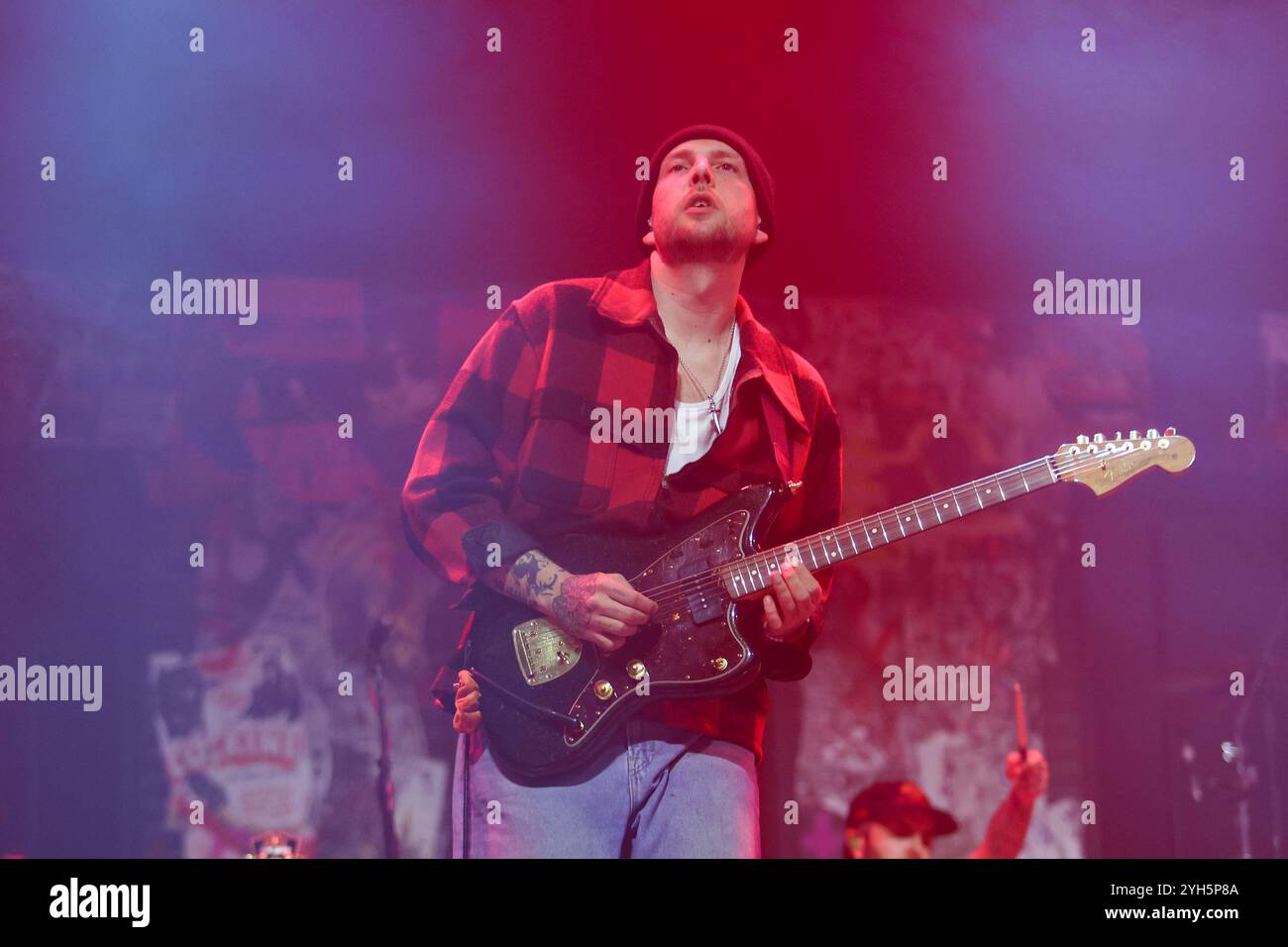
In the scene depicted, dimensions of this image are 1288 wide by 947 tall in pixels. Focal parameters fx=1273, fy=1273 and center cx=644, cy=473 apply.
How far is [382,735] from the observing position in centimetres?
332

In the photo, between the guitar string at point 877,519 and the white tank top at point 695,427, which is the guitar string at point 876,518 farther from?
the white tank top at point 695,427

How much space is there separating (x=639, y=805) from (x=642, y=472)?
81 cm

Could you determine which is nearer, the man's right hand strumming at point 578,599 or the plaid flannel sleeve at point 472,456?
the man's right hand strumming at point 578,599

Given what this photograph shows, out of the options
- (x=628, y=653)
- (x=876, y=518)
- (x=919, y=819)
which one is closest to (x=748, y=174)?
(x=876, y=518)

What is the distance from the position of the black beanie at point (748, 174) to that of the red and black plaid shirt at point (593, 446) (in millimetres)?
135

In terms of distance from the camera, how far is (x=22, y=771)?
11.0 feet

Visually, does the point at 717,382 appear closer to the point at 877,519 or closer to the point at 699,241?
the point at 699,241

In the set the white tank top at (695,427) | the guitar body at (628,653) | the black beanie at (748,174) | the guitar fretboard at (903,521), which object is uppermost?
the black beanie at (748,174)

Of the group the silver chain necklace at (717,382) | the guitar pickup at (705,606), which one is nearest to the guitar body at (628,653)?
the guitar pickup at (705,606)

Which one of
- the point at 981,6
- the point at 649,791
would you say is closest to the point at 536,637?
the point at 649,791

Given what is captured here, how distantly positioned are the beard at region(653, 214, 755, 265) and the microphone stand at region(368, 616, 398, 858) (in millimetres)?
1227

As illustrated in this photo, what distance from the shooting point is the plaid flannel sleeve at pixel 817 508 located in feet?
10.5

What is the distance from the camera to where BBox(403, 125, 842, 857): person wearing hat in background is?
3.02 meters

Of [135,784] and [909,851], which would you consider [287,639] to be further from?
[909,851]
